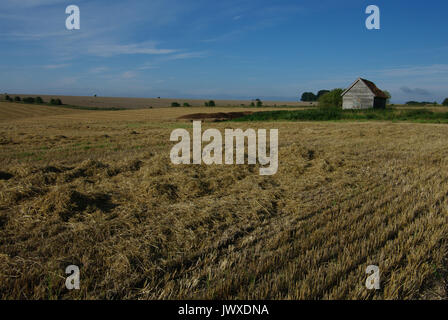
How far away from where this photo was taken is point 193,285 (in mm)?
2922

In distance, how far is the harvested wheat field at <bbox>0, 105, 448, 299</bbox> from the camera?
293cm

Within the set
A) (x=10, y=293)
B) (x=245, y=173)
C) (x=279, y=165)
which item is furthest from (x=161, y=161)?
(x=10, y=293)

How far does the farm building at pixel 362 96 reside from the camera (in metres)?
40.1

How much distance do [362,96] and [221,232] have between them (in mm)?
43232

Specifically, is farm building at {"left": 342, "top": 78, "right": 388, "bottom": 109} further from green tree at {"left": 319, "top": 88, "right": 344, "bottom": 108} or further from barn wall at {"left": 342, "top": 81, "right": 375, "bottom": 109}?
green tree at {"left": 319, "top": 88, "right": 344, "bottom": 108}

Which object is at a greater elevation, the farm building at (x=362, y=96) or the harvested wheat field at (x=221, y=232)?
the farm building at (x=362, y=96)

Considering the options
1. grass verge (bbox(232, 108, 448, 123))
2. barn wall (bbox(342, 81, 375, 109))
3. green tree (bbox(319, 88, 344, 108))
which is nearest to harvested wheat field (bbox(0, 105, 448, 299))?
grass verge (bbox(232, 108, 448, 123))

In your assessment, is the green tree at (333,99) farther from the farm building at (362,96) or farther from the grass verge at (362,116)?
the grass verge at (362,116)

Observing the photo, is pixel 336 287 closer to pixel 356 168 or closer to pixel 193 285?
pixel 193 285

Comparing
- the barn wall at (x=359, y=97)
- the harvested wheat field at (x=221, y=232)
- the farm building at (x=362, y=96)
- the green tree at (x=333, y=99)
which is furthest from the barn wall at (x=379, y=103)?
the harvested wheat field at (x=221, y=232)

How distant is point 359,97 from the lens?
41.1m

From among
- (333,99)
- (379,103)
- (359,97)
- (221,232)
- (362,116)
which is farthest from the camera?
(333,99)

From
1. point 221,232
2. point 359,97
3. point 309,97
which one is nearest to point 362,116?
point 359,97

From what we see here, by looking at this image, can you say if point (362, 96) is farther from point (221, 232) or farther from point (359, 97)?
point (221, 232)
